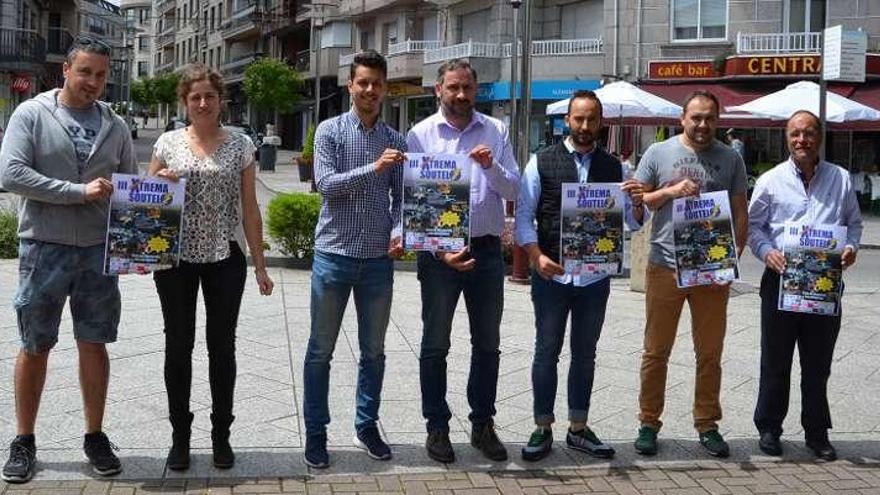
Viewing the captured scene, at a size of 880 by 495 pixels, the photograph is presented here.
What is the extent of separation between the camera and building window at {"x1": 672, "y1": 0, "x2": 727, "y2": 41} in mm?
26156

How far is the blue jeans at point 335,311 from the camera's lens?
15.9 ft

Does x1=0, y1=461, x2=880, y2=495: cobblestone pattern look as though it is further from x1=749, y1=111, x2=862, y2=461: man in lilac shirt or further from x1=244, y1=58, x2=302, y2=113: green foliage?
x1=244, y1=58, x2=302, y2=113: green foliage

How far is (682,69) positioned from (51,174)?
23848mm

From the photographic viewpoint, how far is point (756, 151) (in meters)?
25.9

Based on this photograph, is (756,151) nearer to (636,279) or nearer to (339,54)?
(636,279)

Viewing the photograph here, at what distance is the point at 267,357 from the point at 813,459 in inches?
155

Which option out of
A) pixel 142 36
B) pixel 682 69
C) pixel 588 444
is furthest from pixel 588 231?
pixel 142 36

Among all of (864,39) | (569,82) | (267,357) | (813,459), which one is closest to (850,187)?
(813,459)

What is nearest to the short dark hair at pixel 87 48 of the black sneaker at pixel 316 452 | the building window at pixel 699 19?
the black sneaker at pixel 316 452

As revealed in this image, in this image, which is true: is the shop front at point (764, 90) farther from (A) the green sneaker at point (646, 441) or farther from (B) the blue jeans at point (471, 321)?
(B) the blue jeans at point (471, 321)

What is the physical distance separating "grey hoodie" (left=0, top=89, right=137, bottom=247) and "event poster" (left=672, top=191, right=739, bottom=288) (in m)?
2.92

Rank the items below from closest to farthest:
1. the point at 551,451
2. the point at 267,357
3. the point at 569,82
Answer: the point at 551,451 → the point at 267,357 → the point at 569,82

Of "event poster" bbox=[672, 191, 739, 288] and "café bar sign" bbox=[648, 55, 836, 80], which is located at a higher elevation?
"café bar sign" bbox=[648, 55, 836, 80]

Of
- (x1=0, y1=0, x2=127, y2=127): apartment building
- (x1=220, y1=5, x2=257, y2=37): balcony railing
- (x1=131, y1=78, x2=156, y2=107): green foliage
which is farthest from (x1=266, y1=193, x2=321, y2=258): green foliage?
(x1=131, y1=78, x2=156, y2=107): green foliage
